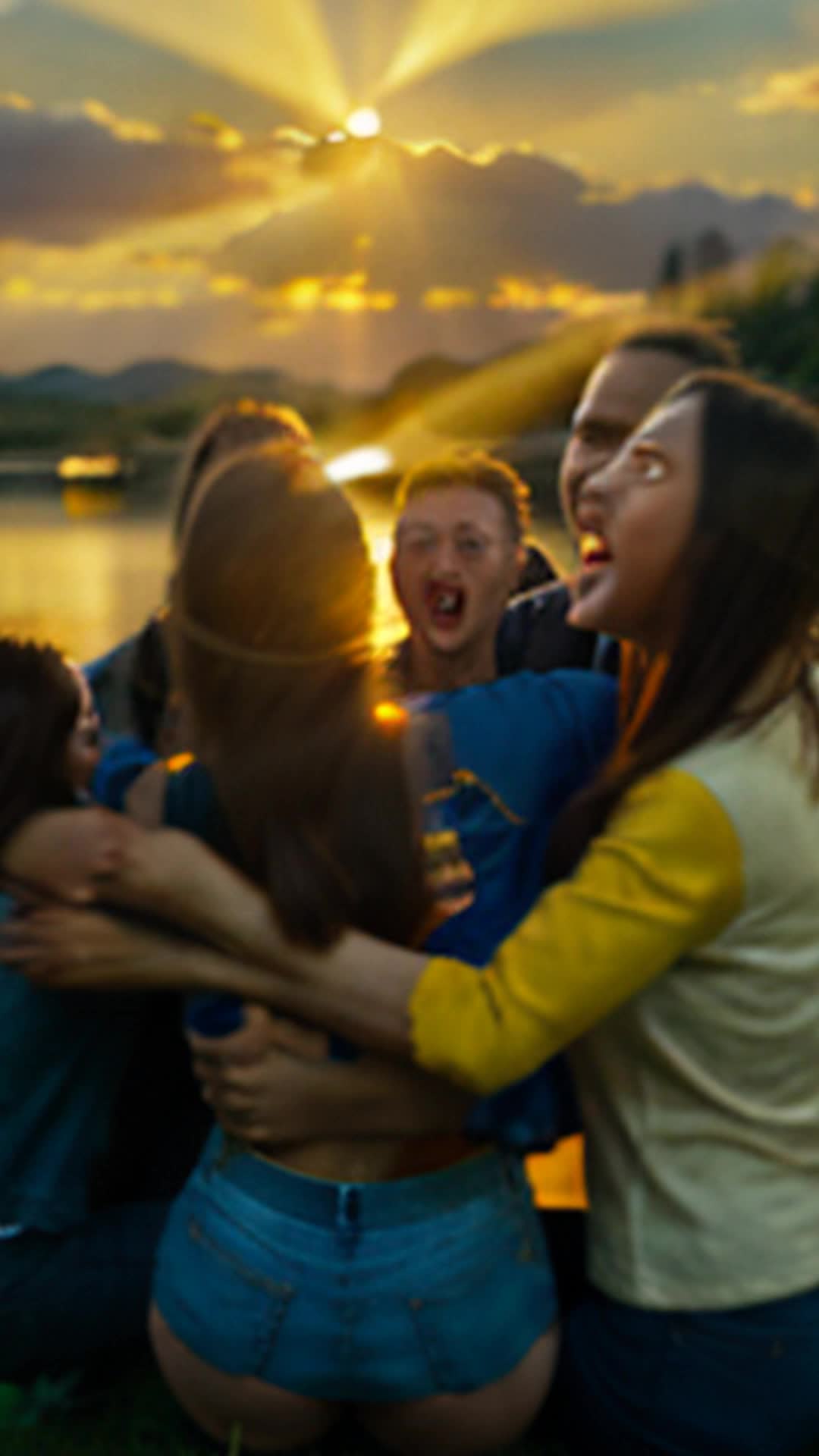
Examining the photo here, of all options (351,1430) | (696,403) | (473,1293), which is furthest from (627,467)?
(351,1430)

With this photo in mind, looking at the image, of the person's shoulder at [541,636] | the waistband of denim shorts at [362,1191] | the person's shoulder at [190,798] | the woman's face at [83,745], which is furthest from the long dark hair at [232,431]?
the waistband of denim shorts at [362,1191]

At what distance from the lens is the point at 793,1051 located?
6.11ft

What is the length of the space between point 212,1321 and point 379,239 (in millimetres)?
4392

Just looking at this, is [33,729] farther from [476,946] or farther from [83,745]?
[476,946]

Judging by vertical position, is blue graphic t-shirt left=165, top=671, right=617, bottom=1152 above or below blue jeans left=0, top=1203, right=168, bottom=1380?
above

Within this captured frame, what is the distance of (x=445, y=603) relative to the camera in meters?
3.15

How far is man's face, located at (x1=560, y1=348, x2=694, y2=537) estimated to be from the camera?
121 inches

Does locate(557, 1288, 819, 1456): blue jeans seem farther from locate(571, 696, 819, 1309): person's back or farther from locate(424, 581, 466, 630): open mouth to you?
Answer: locate(424, 581, 466, 630): open mouth

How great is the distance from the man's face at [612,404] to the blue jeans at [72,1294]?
69.8 inches

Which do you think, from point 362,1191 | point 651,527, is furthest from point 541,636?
point 362,1191

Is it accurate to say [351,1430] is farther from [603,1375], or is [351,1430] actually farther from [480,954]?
[480,954]

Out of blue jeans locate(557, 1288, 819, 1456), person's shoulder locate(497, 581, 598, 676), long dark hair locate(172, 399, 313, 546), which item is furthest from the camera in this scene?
long dark hair locate(172, 399, 313, 546)

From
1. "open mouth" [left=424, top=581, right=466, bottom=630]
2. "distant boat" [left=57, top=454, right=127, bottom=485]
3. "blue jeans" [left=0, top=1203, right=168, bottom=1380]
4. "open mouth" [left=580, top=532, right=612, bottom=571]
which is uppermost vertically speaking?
"open mouth" [left=580, top=532, right=612, bottom=571]

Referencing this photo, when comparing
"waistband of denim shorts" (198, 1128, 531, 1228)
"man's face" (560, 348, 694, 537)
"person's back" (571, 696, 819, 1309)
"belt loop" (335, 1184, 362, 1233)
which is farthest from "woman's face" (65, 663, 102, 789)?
"man's face" (560, 348, 694, 537)
